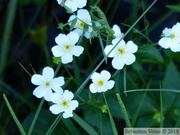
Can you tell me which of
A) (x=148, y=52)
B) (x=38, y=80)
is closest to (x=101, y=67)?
(x=148, y=52)

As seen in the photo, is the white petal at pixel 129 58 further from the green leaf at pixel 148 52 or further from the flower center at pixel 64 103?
the flower center at pixel 64 103

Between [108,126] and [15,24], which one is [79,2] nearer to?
[108,126]

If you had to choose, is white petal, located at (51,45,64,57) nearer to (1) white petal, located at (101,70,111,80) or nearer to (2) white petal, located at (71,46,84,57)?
(2) white petal, located at (71,46,84,57)

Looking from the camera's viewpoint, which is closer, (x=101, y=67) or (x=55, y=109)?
(x=55, y=109)

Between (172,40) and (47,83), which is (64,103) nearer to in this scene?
(47,83)

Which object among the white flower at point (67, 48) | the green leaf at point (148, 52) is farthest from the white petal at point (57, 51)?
the green leaf at point (148, 52)

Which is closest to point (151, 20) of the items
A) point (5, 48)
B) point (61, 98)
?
point (5, 48)
